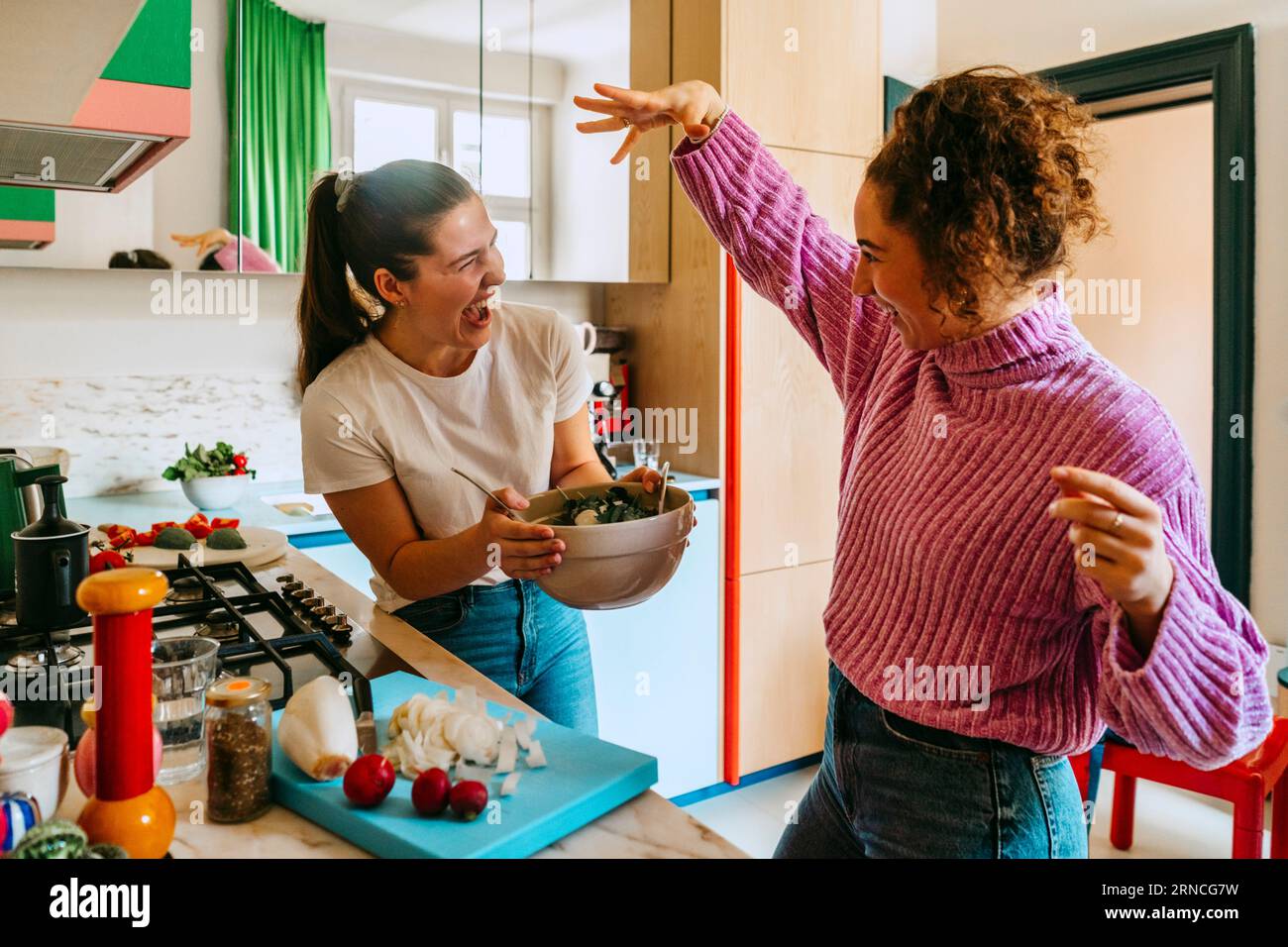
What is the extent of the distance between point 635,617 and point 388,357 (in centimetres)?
130

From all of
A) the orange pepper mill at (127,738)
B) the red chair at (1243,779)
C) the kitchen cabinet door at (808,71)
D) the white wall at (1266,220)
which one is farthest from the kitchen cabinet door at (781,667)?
the orange pepper mill at (127,738)

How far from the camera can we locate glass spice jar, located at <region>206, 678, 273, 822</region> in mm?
793

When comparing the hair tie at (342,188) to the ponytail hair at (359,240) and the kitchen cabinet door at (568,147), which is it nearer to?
the ponytail hair at (359,240)

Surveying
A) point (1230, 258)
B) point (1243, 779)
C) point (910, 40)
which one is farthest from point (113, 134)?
point (910, 40)

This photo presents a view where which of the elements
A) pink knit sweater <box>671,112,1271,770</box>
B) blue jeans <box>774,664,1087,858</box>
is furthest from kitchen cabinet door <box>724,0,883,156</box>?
blue jeans <box>774,664,1087,858</box>

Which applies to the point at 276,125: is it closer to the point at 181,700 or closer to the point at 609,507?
the point at 609,507

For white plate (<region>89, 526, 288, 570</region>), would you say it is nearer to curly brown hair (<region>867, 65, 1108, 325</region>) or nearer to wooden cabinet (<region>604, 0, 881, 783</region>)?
curly brown hair (<region>867, 65, 1108, 325</region>)

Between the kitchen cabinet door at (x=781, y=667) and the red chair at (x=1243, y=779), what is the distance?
0.89m

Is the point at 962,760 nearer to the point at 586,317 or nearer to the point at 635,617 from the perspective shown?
the point at 635,617

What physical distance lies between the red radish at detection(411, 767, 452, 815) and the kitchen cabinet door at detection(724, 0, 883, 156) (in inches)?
82.3

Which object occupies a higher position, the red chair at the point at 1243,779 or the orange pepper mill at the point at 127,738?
the orange pepper mill at the point at 127,738

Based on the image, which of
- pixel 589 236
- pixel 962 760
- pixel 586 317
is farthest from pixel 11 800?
pixel 586 317

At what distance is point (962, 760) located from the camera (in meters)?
0.91

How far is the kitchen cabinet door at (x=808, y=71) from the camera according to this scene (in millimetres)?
2512
